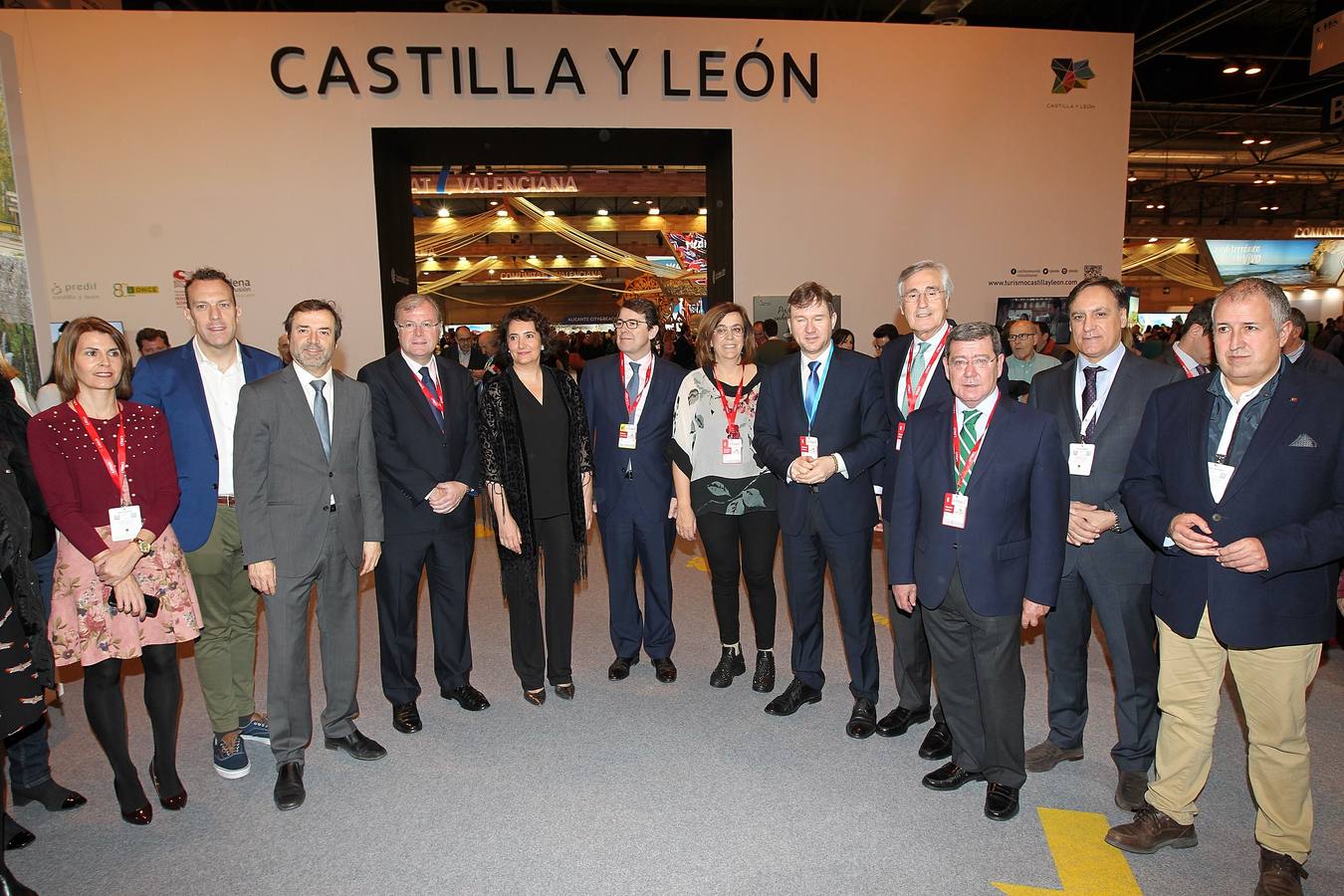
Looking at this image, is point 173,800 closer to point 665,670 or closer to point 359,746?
point 359,746

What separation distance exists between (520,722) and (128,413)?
205 centimetres

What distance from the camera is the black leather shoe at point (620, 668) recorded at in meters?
4.02

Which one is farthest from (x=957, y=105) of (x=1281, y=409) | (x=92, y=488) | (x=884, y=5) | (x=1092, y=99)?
(x=92, y=488)

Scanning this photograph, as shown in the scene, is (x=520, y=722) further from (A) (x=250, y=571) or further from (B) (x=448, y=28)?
(B) (x=448, y=28)

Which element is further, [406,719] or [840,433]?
[406,719]

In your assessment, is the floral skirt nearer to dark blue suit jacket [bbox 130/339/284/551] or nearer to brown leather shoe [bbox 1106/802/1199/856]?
dark blue suit jacket [bbox 130/339/284/551]

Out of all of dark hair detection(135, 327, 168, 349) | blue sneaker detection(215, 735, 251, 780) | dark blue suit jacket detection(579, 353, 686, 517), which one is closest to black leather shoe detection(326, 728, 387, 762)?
blue sneaker detection(215, 735, 251, 780)

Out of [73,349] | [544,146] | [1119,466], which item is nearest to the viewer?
[73,349]

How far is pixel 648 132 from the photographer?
8336 mm

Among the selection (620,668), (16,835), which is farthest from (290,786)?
(620,668)

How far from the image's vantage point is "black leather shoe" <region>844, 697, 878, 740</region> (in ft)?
11.0

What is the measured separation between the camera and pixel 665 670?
Result: 399 cm

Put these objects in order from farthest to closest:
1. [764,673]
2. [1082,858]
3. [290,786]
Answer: [764,673], [290,786], [1082,858]

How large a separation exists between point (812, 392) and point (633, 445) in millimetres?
932
